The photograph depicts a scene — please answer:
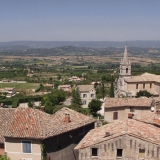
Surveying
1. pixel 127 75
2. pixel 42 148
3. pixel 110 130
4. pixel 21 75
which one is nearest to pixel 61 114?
pixel 42 148

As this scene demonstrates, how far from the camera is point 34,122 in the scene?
27750 mm

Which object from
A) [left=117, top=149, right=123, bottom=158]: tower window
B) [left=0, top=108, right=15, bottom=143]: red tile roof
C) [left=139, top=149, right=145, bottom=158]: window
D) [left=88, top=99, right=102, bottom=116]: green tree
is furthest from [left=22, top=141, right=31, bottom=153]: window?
[left=88, top=99, right=102, bottom=116]: green tree

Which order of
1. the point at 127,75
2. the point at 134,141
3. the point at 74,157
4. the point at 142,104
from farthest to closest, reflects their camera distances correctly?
the point at 127,75, the point at 142,104, the point at 74,157, the point at 134,141

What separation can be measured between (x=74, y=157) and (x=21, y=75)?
15109 cm

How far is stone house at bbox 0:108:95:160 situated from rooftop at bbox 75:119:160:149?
145 inches

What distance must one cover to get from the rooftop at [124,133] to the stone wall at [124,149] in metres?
0.32

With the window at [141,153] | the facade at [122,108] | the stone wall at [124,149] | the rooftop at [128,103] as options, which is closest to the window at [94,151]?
the stone wall at [124,149]

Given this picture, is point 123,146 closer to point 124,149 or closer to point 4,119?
point 124,149

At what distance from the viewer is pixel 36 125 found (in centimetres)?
2736

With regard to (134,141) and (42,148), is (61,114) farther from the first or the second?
(134,141)

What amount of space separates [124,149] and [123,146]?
10.8 inches

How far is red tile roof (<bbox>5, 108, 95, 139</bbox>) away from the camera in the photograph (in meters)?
26.5

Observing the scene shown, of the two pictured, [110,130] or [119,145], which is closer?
[119,145]

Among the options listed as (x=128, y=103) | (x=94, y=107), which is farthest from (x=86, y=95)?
(x=128, y=103)
